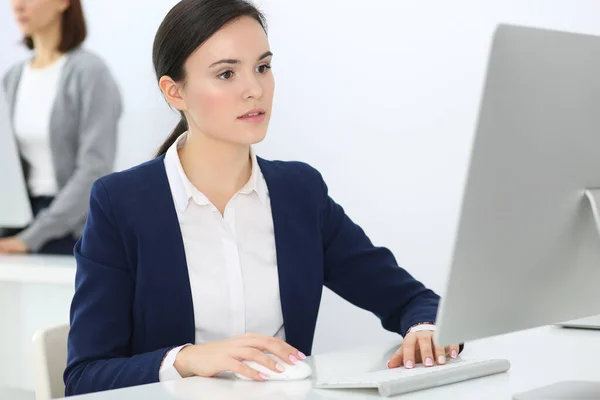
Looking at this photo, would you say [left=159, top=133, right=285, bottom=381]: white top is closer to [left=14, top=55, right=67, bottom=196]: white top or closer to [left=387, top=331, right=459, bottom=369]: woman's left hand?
[left=387, top=331, right=459, bottom=369]: woman's left hand

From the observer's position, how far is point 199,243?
1.83 m

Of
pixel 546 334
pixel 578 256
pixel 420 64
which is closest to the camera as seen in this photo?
pixel 578 256

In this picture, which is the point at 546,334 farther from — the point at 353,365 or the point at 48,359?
the point at 48,359

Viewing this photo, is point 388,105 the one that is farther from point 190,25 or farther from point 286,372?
point 286,372

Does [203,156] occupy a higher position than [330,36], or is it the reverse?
[330,36]

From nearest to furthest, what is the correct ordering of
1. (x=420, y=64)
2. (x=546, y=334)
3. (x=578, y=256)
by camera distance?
(x=578, y=256) < (x=546, y=334) < (x=420, y=64)

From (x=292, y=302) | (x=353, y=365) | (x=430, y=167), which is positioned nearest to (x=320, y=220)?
(x=292, y=302)

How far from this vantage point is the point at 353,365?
158cm

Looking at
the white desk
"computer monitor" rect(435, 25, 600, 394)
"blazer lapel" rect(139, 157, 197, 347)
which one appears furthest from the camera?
"blazer lapel" rect(139, 157, 197, 347)

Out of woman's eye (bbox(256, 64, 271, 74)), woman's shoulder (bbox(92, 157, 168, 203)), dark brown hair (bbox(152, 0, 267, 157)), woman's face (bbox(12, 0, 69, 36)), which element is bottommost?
woman's shoulder (bbox(92, 157, 168, 203))

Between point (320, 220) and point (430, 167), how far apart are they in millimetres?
1762

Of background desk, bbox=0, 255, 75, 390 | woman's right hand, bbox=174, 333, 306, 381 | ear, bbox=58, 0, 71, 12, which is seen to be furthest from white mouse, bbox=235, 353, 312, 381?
ear, bbox=58, 0, 71, 12

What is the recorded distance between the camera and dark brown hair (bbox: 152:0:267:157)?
1835 mm

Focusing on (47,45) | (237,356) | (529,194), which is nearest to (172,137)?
(237,356)
